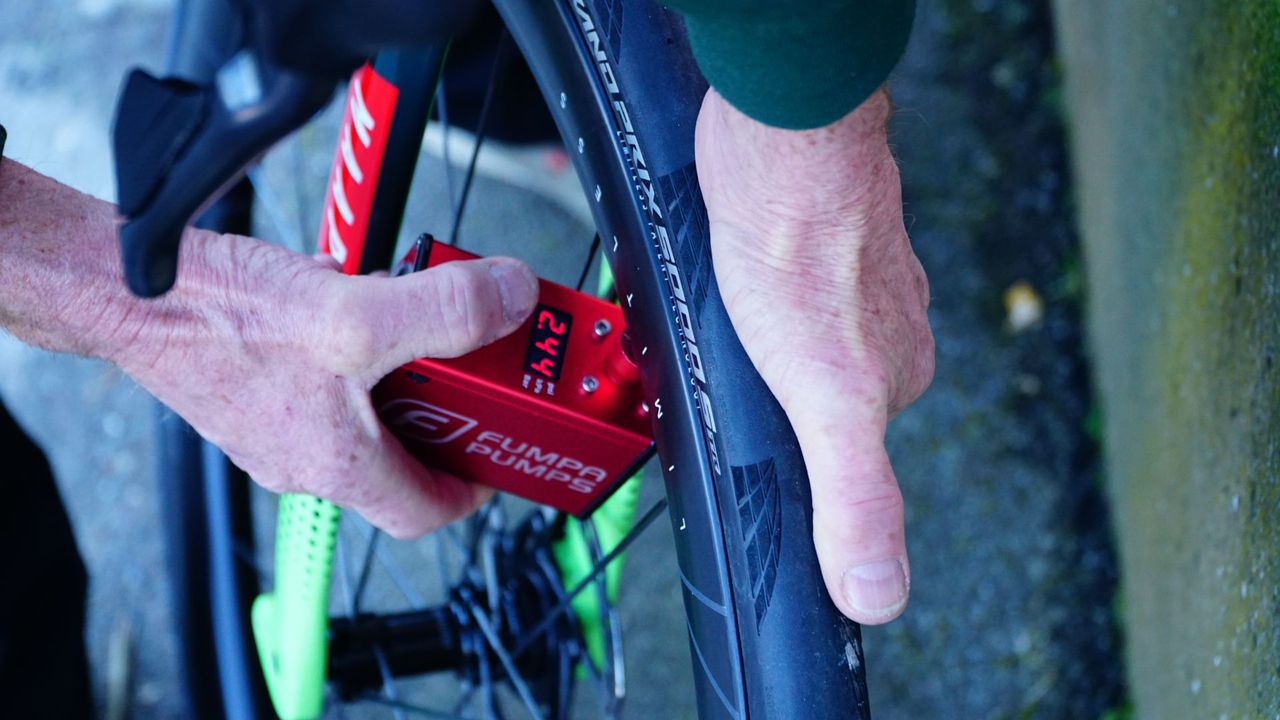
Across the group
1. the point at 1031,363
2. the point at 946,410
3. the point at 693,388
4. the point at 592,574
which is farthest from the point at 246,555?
the point at 1031,363

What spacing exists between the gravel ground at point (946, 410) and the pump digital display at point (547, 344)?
32.2 inches

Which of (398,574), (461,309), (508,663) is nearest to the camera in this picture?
(461,309)

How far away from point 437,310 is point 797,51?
289 mm

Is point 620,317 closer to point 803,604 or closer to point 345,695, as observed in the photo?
point 803,604

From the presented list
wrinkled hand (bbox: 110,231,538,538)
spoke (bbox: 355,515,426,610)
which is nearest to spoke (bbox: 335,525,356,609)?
spoke (bbox: 355,515,426,610)

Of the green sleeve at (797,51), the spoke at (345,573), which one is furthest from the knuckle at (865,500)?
the spoke at (345,573)

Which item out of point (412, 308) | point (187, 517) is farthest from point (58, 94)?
point (412, 308)

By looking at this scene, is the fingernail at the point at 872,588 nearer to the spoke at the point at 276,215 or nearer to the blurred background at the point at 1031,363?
the blurred background at the point at 1031,363

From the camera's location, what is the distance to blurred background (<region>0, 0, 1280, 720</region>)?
1.00 m

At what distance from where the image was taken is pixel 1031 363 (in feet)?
5.42

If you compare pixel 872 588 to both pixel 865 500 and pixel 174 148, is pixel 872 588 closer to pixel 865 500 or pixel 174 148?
pixel 865 500

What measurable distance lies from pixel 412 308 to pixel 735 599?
0.92 ft

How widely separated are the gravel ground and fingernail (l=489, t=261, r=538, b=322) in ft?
2.81

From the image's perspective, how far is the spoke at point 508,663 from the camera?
1.01 meters
